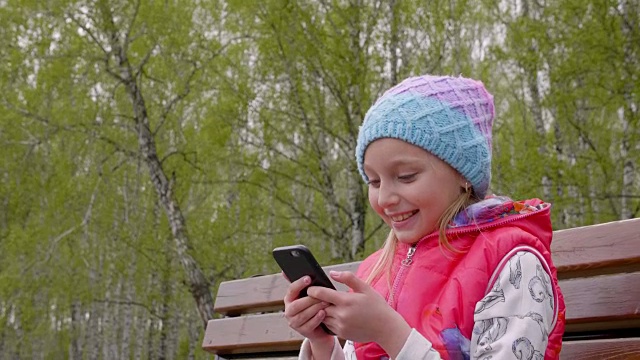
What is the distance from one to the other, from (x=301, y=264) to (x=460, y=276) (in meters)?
0.33

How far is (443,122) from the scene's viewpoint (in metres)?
1.73

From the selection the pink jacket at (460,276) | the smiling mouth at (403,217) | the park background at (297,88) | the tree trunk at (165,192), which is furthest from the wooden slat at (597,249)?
the tree trunk at (165,192)

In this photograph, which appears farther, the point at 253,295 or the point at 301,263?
the point at 253,295

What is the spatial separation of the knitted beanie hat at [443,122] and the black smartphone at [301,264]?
0.31 meters

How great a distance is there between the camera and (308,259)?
161 cm

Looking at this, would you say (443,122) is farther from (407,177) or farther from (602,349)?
(602,349)

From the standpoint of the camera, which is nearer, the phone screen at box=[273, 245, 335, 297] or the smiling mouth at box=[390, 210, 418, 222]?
the phone screen at box=[273, 245, 335, 297]

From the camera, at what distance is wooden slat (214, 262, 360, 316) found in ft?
10.1

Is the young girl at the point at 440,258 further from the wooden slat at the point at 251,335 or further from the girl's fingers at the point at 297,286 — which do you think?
the wooden slat at the point at 251,335

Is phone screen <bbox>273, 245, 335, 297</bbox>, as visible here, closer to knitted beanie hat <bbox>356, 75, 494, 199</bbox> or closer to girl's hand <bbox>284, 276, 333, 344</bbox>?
girl's hand <bbox>284, 276, 333, 344</bbox>

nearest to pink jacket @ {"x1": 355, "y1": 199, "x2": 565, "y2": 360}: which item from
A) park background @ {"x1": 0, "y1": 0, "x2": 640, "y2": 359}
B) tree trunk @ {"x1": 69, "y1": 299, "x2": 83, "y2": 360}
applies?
park background @ {"x1": 0, "y1": 0, "x2": 640, "y2": 359}

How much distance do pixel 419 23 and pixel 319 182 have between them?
79.4 inches

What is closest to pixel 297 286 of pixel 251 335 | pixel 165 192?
pixel 251 335

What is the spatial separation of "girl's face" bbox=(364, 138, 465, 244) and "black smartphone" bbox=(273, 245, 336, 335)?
216 millimetres
